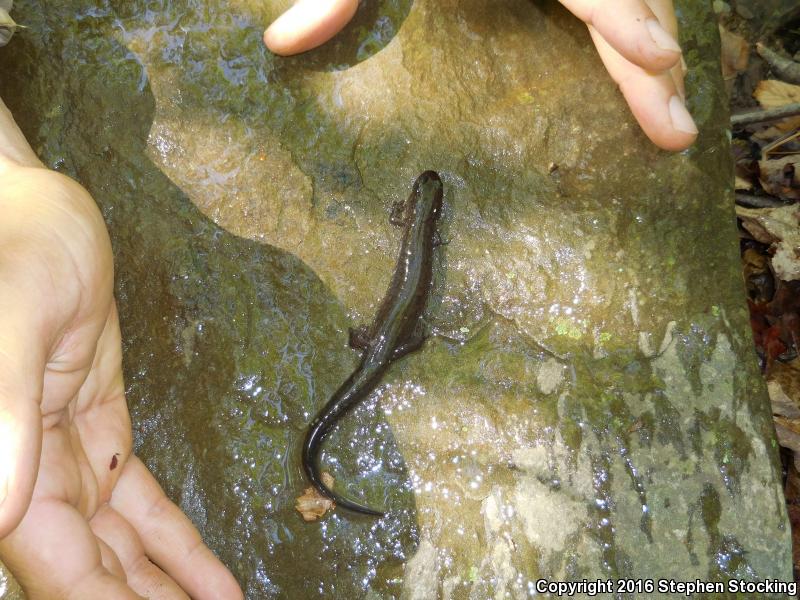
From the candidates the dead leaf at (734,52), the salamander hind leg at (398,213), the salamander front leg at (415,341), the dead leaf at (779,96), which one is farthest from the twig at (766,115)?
the salamander front leg at (415,341)

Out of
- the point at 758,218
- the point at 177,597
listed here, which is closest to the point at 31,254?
the point at 177,597

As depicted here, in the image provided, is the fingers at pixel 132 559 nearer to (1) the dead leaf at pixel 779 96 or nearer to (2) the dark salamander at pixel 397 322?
(2) the dark salamander at pixel 397 322

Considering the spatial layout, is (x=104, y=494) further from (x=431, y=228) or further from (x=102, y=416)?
(x=431, y=228)

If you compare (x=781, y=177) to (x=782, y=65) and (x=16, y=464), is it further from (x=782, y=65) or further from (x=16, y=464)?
(x=16, y=464)

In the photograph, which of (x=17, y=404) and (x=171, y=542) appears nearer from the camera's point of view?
(x=17, y=404)

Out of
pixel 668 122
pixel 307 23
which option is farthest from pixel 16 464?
pixel 668 122
